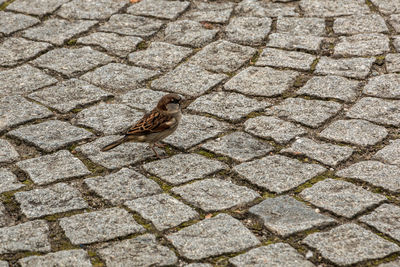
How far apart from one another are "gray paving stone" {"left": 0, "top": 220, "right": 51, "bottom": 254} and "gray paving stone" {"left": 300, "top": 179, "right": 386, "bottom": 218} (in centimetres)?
193

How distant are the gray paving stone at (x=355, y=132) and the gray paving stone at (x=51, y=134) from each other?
7.21 feet

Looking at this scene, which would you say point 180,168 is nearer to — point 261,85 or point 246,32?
point 261,85

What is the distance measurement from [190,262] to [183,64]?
326 centimetres

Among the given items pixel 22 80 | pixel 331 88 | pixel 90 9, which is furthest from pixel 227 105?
pixel 90 9

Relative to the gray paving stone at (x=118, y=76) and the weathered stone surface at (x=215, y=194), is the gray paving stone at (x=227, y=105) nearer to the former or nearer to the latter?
the gray paving stone at (x=118, y=76)

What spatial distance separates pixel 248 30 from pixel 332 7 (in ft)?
3.97

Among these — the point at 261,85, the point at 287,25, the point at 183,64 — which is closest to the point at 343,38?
the point at 287,25

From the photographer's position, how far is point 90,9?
8.28 metres

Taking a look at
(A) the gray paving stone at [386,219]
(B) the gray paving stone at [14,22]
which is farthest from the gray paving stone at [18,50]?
(A) the gray paving stone at [386,219]

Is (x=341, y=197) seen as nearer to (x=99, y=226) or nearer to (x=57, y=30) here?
(x=99, y=226)

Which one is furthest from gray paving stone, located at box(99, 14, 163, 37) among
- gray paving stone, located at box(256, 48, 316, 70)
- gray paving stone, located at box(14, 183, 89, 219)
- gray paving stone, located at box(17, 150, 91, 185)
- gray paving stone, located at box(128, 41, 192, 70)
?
gray paving stone, located at box(14, 183, 89, 219)

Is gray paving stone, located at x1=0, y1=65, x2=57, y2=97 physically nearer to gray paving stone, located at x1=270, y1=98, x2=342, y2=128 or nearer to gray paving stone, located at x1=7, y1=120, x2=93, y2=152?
gray paving stone, located at x1=7, y1=120, x2=93, y2=152

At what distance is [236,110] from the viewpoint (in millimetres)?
6203

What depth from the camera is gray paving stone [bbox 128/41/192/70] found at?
23.2 ft
